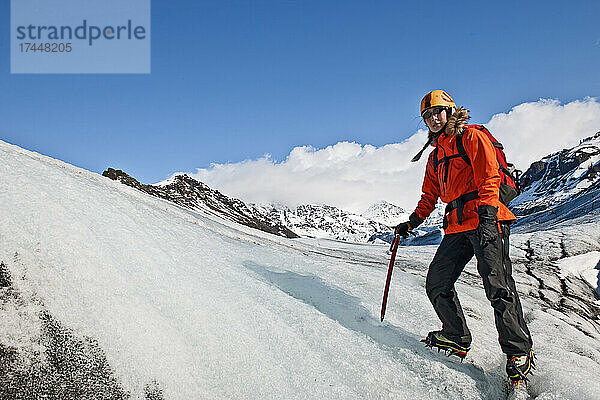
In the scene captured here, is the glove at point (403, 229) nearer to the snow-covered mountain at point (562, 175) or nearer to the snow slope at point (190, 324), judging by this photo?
the snow slope at point (190, 324)

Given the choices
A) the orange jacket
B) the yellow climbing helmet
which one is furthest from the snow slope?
the yellow climbing helmet

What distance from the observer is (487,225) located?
4.01 meters

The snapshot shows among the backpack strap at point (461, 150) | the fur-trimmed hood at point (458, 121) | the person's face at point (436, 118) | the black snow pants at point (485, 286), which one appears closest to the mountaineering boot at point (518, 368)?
Answer: the black snow pants at point (485, 286)

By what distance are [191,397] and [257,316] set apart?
1.26 m

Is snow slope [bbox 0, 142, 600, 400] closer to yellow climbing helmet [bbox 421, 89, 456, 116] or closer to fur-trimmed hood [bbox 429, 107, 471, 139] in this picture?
fur-trimmed hood [bbox 429, 107, 471, 139]

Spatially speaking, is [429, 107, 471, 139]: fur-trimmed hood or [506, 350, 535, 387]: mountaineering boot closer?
[506, 350, 535, 387]: mountaineering boot

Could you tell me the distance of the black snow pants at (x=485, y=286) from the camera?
3877 mm

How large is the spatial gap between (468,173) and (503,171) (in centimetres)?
37

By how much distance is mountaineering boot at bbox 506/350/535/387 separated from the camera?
3.66 m

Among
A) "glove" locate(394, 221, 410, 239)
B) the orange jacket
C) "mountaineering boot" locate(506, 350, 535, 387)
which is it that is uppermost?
the orange jacket

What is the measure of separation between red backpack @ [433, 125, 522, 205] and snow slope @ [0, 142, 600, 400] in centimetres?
183

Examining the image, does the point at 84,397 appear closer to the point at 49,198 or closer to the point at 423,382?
the point at 49,198

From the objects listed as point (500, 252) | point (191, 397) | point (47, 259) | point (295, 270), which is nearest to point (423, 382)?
point (500, 252)

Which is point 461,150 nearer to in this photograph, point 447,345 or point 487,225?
point 487,225
